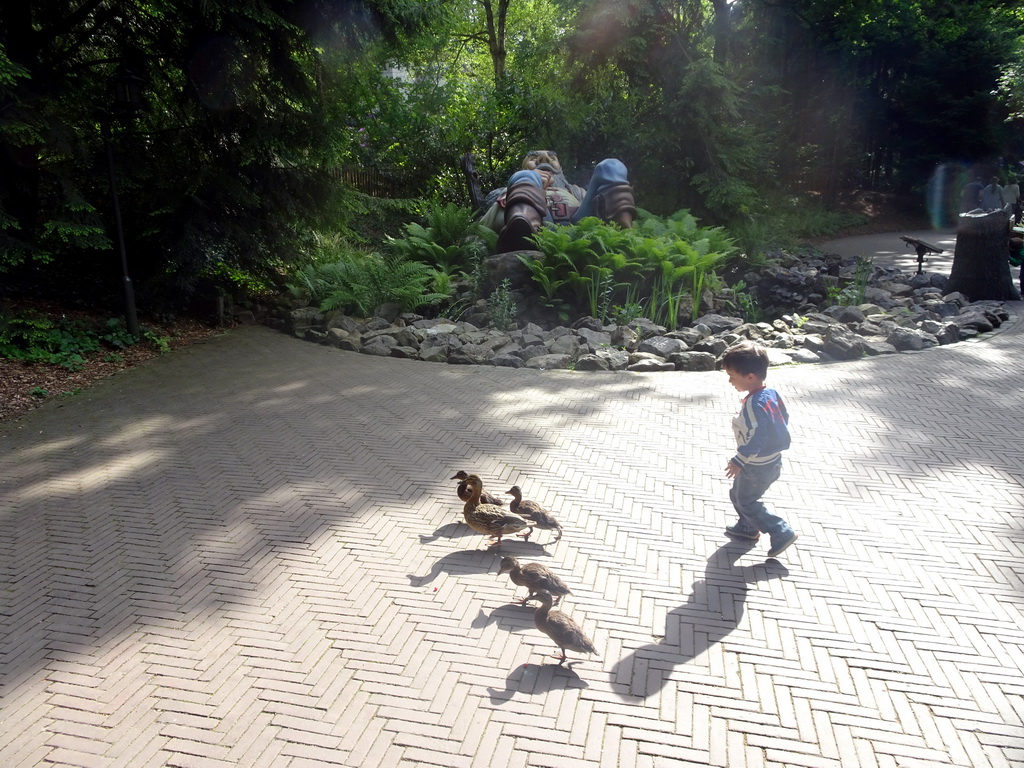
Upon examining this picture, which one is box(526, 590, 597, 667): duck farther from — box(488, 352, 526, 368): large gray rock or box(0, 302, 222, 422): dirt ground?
box(0, 302, 222, 422): dirt ground

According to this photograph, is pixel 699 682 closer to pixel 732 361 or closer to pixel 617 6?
pixel 732 361

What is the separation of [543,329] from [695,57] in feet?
46.0

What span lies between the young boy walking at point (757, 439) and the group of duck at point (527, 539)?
4.03 ft

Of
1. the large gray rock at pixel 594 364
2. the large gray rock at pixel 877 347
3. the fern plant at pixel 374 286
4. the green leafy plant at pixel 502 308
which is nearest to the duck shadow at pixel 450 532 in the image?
the large gray rock at pixel 594 364

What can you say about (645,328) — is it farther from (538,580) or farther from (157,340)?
(538,580)

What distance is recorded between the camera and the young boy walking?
431cm

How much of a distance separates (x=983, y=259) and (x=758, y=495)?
35.6ft

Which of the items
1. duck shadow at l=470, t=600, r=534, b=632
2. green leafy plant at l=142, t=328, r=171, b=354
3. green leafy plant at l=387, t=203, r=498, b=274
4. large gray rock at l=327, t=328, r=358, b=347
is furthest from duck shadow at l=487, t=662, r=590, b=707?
green leafy plant at l=387, t=203, r=498, b=274

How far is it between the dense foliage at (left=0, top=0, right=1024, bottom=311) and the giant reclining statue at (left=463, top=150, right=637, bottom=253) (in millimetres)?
1106

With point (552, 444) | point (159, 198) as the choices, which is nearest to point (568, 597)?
point (552, 444)

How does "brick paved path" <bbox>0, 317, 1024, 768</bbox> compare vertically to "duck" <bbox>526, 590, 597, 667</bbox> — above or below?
below

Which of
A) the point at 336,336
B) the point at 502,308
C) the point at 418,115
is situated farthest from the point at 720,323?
the point at 418,115

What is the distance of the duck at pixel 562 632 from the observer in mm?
3432

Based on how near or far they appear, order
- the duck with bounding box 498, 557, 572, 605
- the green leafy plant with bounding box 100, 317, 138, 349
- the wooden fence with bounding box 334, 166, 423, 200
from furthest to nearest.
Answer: the wooden fence with bounding box 334, 166, 423, 200 → the green leafy plant with bounding box 100, 317, 138, 349 → the duck with bounding box 498, 557, 572, 605
